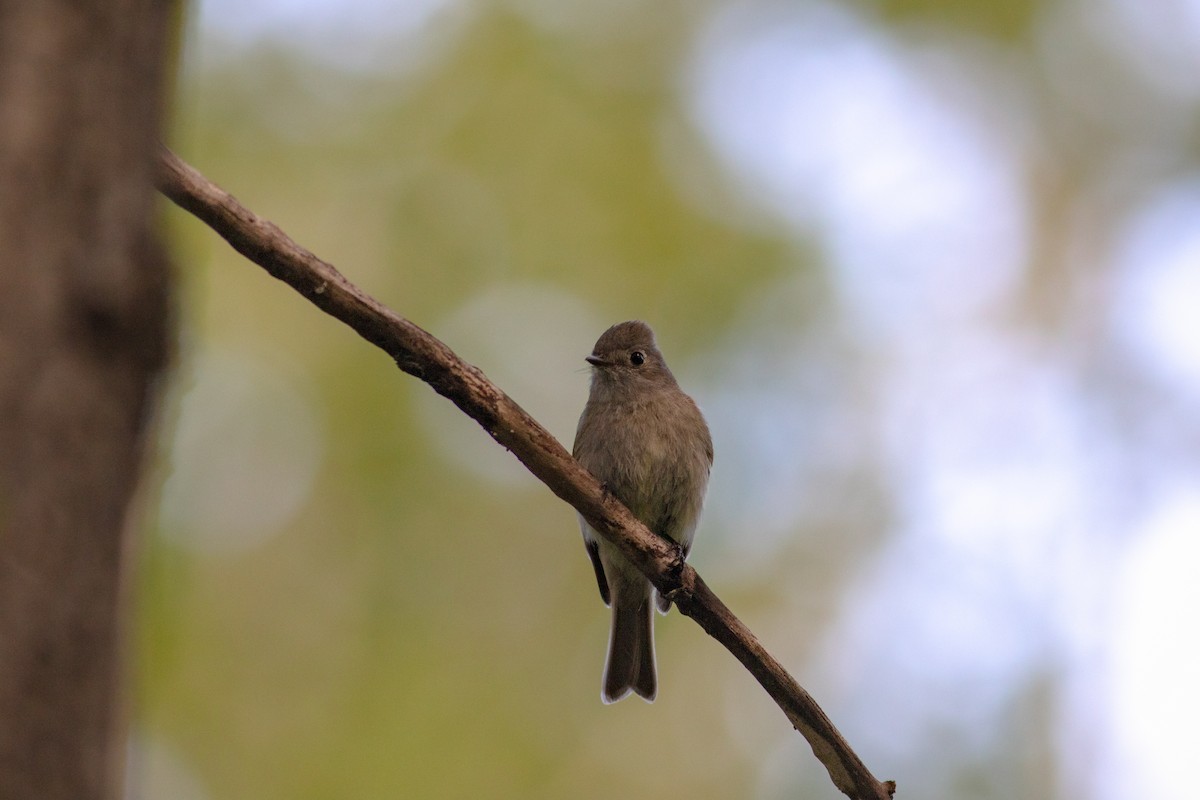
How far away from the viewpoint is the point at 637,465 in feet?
20.0

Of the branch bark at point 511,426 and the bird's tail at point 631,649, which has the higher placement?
the bird's tail at point 631,649

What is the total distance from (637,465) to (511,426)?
2.34m

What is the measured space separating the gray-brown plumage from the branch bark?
5.56 ft

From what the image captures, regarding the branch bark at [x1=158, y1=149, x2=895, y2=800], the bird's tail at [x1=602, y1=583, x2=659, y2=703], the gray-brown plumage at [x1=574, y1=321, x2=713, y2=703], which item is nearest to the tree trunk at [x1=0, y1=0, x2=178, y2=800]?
the branch bark at [x1=158, y1=149, x2=895, y2=800]

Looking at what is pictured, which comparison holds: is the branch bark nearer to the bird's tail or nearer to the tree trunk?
the tree trunk

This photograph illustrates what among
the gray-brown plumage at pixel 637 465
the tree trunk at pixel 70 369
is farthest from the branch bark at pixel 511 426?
the gray-brown plumage at pixel 637 465

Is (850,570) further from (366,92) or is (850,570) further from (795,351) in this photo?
(366,92)

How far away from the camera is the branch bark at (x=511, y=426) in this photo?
3.25m

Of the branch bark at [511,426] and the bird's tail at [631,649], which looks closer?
the branch bark at [511,426]

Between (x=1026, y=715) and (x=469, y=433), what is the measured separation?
4.93 m

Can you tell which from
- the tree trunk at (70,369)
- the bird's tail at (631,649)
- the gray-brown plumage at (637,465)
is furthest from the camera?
the bird's tail at (631,649)

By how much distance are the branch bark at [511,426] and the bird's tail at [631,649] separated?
2.08m

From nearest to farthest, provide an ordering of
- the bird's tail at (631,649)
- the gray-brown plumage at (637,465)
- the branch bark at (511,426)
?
1. the branch bark at (511,426)
2. the gray-brown plumage at (637,465)
3. the bird's tail at (631,649)

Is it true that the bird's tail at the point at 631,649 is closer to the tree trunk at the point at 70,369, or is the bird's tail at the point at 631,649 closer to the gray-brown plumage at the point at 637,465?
the gray-brown plumage at the point at 637,465
